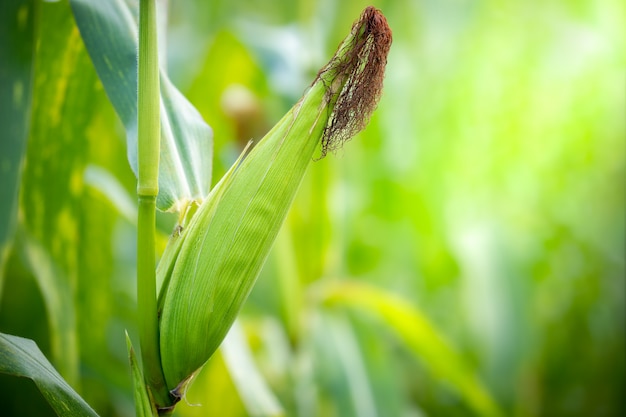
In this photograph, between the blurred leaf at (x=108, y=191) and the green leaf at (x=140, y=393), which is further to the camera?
the blurred leaf at (x=108, y=191)

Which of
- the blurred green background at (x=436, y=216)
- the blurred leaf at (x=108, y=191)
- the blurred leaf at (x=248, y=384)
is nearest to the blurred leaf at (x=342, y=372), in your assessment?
the blurred green background at (x=436, y=216)

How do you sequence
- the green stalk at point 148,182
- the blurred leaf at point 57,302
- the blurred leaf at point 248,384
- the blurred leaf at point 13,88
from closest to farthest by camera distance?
the green stalk at point 148,182 < the blurred leaf at point 13,88 < the blurred leaf at point 57,302 < the blurred leaf at point 248,384

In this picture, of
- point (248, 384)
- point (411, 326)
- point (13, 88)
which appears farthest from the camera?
point (411, 326)

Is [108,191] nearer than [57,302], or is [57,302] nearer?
[57,302]

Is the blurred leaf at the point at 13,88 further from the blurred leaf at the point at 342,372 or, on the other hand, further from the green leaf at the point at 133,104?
the blurred leaf at the point at 342,372

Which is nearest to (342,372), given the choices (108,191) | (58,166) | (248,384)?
(248,384)

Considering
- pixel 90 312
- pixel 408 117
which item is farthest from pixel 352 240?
pixel 90 312

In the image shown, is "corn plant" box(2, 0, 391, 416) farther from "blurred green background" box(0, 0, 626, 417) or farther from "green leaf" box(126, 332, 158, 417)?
"blurred green background" box(0, 0, 626, 417)

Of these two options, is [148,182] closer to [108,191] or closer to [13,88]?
[13,88]
